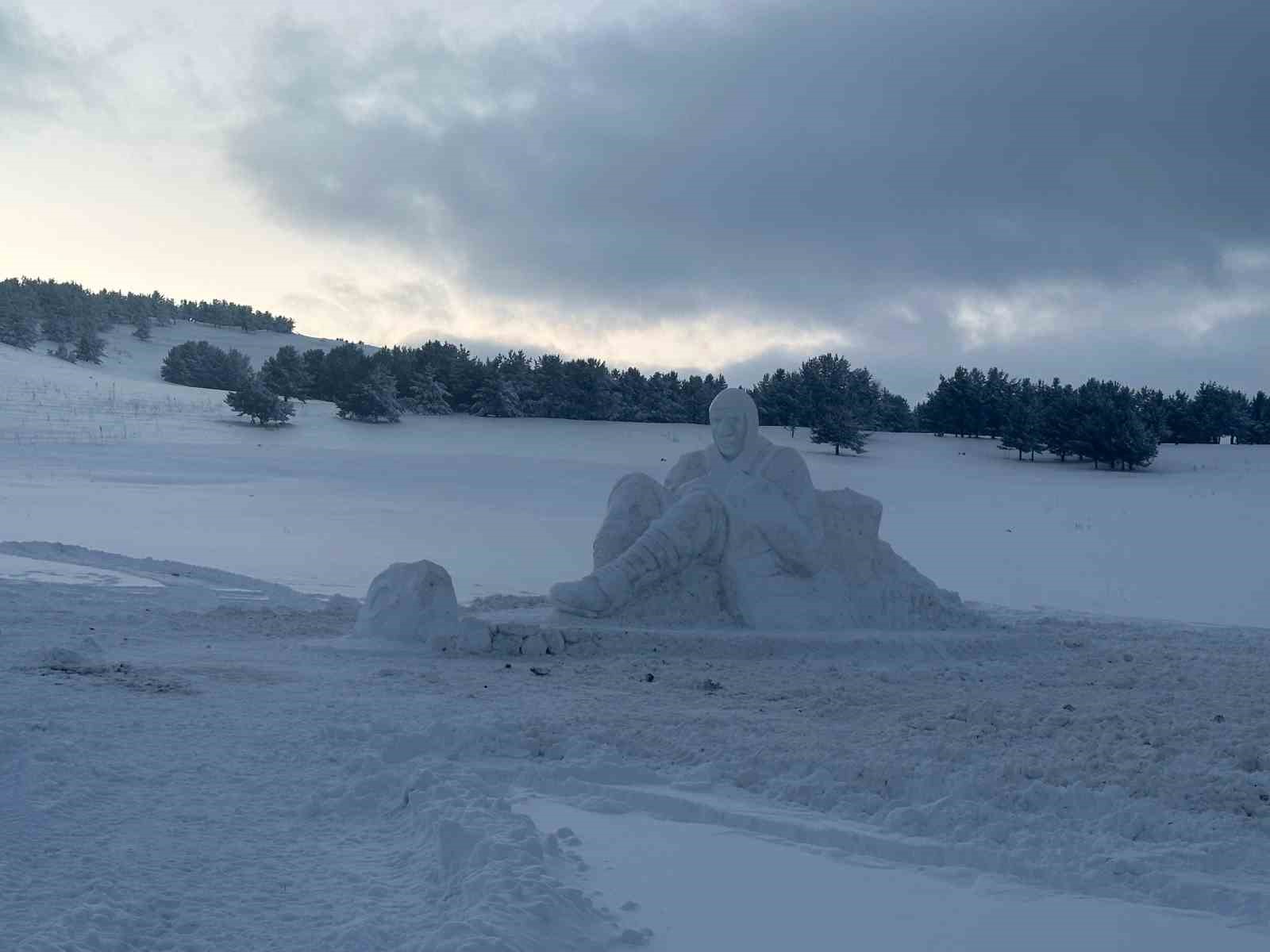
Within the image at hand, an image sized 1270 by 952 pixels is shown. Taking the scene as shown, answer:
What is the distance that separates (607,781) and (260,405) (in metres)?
26.8

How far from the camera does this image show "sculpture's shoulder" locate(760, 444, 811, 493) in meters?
10.2

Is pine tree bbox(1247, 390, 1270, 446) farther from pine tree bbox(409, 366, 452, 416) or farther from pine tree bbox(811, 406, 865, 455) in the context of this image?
pine tree bbox(409, 366, 452, 416)

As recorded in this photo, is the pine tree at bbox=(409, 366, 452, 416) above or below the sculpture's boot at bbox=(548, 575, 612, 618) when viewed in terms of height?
above

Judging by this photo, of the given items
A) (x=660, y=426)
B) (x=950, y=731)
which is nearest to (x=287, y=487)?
(x=660, y=426)

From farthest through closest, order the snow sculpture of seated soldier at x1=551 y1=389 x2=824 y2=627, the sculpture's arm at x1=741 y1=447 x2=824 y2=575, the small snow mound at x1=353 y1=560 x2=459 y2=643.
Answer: the sculpture's arm at x1=741 y1=447 x2=824 y2=575 < the snow sculpture of seated soldier at x1=551 y1=389 x2=824 y2=627 < the small snow mound at x1=353 y1=560 x2=459 y2=643

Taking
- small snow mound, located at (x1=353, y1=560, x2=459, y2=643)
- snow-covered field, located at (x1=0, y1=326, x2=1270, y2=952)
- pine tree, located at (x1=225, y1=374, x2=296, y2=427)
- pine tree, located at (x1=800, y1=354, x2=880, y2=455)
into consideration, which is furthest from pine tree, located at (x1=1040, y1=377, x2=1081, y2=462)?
small snow mound, located at (x1=353, y1=560, x2=459, y2=643)

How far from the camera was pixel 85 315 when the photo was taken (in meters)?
45.9

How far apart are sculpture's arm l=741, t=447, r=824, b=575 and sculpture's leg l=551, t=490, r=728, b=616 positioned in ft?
1.06

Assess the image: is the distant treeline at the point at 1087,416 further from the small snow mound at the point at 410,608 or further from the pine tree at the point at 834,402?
the small snow mound at the point at 410,608

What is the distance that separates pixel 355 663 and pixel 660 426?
27.1m

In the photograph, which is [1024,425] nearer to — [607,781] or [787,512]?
[787,512]

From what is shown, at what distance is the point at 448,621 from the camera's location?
907 cm

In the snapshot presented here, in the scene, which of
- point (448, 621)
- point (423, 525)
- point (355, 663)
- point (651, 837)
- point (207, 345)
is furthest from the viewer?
point (207, 345)

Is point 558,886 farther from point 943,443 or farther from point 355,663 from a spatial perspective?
point 943,443
